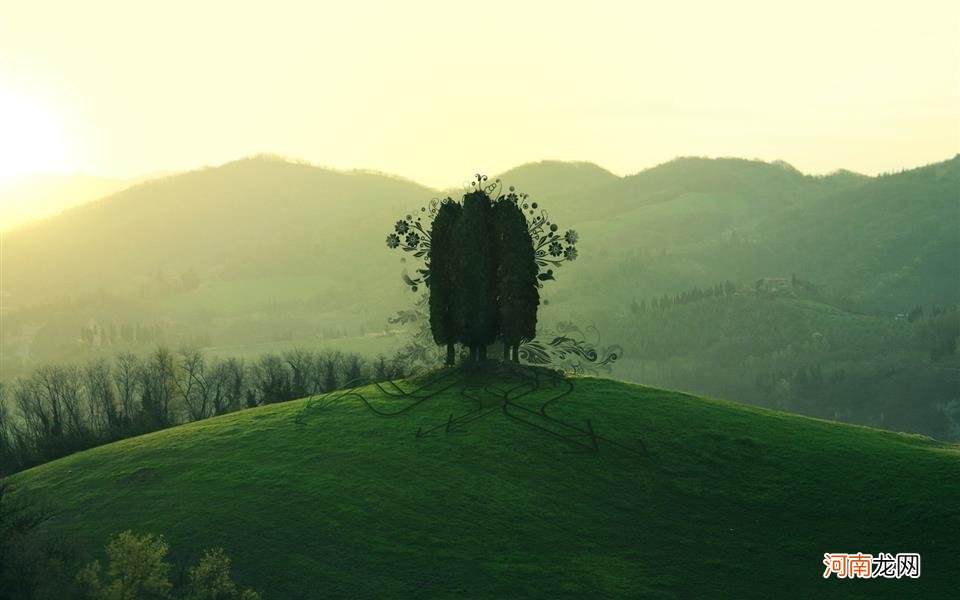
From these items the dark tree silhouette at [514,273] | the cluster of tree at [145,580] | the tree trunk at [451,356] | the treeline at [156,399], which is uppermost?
the dark tree silhouette at [514,273]

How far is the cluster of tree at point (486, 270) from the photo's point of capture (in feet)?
146

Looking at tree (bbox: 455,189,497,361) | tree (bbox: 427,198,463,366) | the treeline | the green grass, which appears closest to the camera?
the green grass

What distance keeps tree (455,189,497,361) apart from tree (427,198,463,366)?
0.46 m

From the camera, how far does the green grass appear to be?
28922mm

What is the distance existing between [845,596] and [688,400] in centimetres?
1624

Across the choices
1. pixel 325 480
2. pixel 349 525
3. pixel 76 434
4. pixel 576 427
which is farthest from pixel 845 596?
pixel 76 434

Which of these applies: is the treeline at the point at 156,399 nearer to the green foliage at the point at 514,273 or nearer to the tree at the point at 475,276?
the tree at the point at 475,276

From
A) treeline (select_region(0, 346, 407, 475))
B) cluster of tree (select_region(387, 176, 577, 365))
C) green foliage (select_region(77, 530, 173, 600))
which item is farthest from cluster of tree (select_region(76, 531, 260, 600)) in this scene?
treeline (select_region(0, 346, 407, 475))

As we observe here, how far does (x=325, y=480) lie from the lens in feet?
115

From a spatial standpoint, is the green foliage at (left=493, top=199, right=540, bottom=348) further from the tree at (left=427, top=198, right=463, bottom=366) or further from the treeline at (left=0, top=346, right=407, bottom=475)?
the treeline at (left=0, top=346, right=407, bottom=475)

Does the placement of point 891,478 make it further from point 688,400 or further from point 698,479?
point 688,400

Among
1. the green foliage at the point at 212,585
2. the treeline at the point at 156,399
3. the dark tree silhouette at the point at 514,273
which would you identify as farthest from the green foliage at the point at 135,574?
the treeline at the point at 156,399

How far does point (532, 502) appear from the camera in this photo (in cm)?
3309

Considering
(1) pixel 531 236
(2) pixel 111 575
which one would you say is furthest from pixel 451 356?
(2) pixel 111 575
